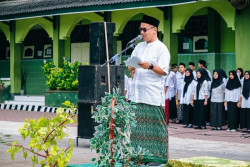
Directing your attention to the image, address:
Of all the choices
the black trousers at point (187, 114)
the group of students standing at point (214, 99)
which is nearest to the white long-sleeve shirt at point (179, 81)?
the group of students standing at point (214, 99)

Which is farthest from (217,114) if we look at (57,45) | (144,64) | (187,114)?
(144,64)

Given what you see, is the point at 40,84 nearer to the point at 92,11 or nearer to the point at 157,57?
the point at 92,11

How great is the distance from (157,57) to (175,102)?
12411mm

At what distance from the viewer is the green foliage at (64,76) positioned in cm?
2167

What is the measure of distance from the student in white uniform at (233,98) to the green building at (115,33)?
79.8 inches

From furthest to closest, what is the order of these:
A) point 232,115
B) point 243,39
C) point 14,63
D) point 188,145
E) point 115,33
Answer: point 14,63 → point 115,33 → point 243,39 → point 232,115 → point 188,145

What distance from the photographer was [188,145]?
12.5 meters

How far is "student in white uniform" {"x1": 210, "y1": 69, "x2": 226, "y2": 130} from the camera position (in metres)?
17.6

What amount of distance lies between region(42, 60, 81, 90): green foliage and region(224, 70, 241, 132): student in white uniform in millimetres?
6249

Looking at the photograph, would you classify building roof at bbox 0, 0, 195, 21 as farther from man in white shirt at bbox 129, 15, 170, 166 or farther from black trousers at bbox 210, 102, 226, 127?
man in white shirt at bbox 129, 15, 170, 166

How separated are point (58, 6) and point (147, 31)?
1675 centimetres

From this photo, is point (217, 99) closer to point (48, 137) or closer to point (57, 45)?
point (57, 45)

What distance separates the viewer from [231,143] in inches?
520

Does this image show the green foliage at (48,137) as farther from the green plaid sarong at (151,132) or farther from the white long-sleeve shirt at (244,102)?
the white long-sleeve shirt at (244,102)
